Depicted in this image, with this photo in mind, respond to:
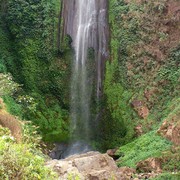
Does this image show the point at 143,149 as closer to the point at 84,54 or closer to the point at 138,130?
the point at 138,130

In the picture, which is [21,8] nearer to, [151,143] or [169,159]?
[151,143]

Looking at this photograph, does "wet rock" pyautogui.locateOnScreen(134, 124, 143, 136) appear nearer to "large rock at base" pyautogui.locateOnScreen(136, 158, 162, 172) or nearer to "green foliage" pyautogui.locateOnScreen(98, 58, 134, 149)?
"green foliage" pyautogui.locateOnScreen(98, 58, 134, 149)

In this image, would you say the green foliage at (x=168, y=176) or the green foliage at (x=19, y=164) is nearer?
the green foliage at (x=19, y=164)

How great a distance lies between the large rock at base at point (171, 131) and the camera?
1475cm

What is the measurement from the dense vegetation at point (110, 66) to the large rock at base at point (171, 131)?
2.32 m

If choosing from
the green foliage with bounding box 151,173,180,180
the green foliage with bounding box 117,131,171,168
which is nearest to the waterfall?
the green foliage with bounding box 117,131,171,168

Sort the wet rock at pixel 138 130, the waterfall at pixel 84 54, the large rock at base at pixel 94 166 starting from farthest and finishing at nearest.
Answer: the waterfall at pixel 84 54 < the wet rock at pixel 138 130 < the large rock at base at pixel 94 166

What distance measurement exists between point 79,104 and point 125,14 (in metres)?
7.56

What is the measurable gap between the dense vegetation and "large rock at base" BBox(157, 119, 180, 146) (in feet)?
7.61

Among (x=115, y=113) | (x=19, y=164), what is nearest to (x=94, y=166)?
(x=115, y=113)

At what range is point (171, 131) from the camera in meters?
15.2

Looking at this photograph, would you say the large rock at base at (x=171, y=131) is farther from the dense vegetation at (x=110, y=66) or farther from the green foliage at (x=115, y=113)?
the green foliage at (x=115, y=113)

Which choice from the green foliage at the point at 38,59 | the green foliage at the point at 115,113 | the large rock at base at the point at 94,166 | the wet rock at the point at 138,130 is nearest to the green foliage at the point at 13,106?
the green foliage at the point at 38,59

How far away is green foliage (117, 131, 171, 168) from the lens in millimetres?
14599
